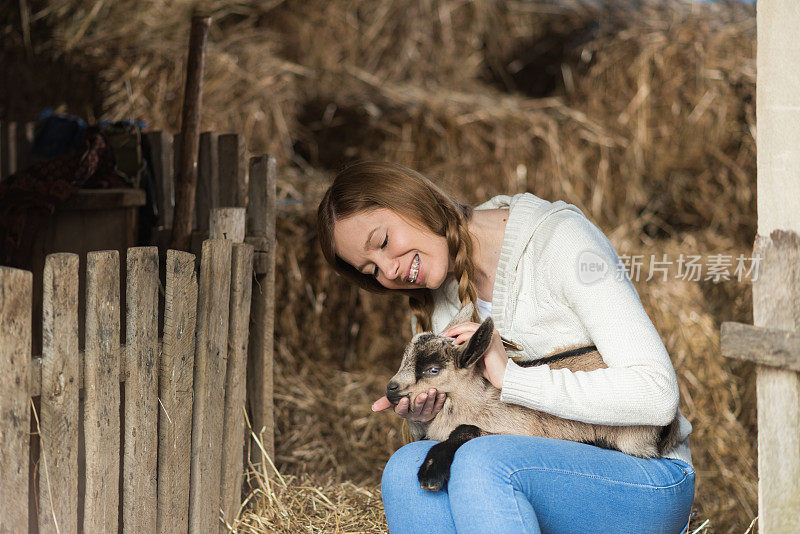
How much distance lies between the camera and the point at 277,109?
5188 millimetres

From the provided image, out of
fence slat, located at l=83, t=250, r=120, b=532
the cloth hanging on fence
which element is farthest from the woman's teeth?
the cloth hanging on fence

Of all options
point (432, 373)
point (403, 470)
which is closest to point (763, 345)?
point (432, 373)

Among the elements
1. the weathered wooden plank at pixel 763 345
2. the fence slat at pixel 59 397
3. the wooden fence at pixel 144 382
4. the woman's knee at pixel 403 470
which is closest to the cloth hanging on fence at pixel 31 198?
the wooden fence at pixel 144 382

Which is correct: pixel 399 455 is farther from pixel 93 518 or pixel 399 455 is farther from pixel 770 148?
pixel 770 148

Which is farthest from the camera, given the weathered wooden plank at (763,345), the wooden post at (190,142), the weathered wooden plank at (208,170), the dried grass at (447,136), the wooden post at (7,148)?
the dried grass at (447,136)

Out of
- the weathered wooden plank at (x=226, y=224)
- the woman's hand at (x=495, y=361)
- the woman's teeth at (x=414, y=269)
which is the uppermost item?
the weathered wooden plank at (x=226, y=224)

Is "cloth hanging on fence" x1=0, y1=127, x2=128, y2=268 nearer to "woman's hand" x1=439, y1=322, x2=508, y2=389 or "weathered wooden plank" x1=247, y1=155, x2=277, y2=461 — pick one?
"weathered wooden plank" x1=247, y1=155, x2=277, y2=461

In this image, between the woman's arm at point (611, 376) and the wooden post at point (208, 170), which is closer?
the woman's arm at point (611, 376)

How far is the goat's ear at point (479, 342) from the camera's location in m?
2.37

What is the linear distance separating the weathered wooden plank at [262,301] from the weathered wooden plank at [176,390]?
553 millimetres

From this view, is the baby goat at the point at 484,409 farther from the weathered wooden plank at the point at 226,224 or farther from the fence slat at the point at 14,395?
the fence slat at the point at 14,395

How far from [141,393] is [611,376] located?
1381mm

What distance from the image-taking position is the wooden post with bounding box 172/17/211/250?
11.3ft

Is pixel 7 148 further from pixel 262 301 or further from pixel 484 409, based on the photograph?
pixel 484 409
